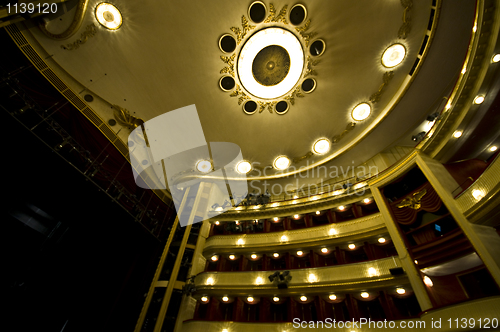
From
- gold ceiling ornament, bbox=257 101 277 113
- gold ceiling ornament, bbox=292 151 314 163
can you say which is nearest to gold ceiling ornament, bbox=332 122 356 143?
gold ceiling ornament, bbox=292 151 314 163

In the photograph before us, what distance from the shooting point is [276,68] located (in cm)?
1336

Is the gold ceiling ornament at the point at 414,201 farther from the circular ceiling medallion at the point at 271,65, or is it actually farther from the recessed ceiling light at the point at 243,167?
the recessed ceiling light at the point at 243,167

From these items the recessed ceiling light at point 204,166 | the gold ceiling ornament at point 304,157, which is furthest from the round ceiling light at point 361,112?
the recessed ceiling light at point 204,166

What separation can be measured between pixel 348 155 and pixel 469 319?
35.2 ft

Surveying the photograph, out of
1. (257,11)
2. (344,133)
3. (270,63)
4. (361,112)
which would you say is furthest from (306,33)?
(344,133)

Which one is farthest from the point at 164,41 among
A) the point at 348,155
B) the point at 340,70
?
the point at 348,155

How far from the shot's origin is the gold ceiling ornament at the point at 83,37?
35.0 ft

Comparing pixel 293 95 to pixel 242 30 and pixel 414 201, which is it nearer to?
pixel 242 30

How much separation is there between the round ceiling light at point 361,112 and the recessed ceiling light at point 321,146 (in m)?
2.39

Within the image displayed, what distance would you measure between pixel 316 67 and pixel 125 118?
11814 mm

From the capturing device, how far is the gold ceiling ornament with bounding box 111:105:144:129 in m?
12.7

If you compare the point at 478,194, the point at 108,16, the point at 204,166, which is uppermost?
the point at 108,16

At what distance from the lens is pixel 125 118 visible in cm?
1292

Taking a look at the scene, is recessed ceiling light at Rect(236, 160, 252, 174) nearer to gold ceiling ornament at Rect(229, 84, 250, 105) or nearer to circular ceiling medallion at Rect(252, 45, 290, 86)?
gold ceiling ornament at Rect(229, 84, 250, 105)
